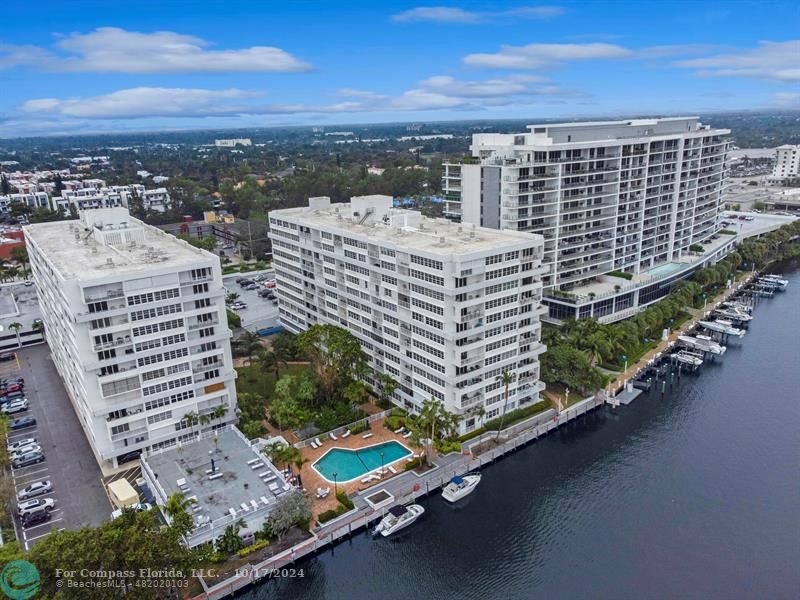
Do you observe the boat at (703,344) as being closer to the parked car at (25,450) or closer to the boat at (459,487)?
the boat at (459,487)

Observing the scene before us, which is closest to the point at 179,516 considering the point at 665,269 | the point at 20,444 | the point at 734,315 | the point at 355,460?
the point at 355,460

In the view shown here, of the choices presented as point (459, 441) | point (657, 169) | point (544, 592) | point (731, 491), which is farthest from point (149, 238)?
point (657, 169)

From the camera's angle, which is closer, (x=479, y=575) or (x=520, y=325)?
(x=479, y=575)

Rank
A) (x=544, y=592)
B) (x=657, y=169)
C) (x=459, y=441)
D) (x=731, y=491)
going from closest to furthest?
(x=544, y=592) < (x=731, y=491) < (x=459, y=441) < (x=657, y=169)

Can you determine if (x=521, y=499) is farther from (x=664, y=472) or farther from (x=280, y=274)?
(x=280, y=274)

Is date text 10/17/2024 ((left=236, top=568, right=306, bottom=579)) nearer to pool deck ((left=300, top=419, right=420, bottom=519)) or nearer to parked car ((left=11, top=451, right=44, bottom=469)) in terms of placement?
pool deck ((left=300, top=419, right=420, bottom=519))

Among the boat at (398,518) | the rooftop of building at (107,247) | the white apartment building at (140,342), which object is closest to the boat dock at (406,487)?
the boat at (398,518)

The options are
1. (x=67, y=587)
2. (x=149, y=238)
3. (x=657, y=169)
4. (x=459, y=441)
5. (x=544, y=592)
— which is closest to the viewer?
(x=67, y=587)

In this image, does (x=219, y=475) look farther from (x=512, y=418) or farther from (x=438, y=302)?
(x=512, y=418)
